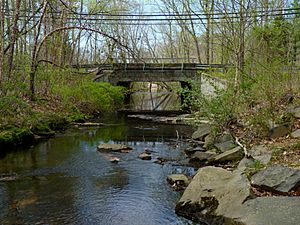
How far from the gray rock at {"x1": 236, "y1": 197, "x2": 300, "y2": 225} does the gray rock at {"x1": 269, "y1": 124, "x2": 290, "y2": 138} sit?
4.52 meters

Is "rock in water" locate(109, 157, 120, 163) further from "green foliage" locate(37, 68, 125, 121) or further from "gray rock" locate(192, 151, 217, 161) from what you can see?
"green foliage" locate(37, 68, 125, 121)

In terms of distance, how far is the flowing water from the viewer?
21.6ft

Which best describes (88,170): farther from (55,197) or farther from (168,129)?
(168,129)

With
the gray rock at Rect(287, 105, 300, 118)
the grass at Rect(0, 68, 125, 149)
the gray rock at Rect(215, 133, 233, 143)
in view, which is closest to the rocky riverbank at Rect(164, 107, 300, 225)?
the gray rock at Rect(287, 105, 300, 118)

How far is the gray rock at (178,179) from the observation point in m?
8.33

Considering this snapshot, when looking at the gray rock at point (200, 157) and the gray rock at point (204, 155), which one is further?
the gray rock at point (204, 155)

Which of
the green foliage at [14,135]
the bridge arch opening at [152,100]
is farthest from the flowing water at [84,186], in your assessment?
the bridge arch opening at [152,100]

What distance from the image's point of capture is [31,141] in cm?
1320

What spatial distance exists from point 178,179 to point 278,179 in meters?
2.66

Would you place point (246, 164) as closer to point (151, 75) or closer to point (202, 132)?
point (202, 132)

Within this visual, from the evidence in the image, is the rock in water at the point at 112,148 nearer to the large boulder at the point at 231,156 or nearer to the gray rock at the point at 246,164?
the large boulder at the point at 231,156

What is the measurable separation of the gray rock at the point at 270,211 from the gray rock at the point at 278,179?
0.52 meters

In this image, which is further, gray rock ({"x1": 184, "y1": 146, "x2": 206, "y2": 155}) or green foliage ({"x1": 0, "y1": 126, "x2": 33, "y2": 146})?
green foliage ({"x1": 0, "y1": 126, "x2": 33, "y2": 146})

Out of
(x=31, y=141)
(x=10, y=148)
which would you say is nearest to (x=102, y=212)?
(x=10, y=148)
